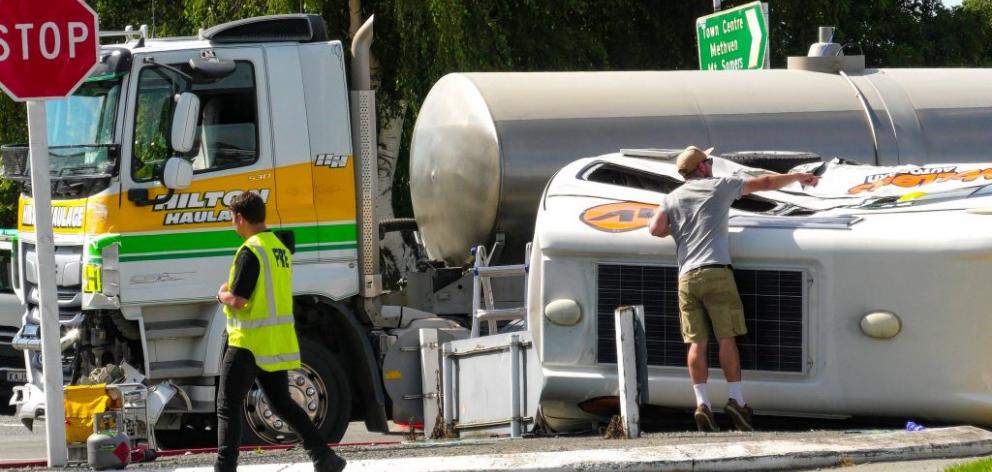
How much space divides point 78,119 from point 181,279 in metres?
1.22

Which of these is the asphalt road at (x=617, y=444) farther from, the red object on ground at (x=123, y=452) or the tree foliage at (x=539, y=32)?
the tree foliage at (x=539, y=32)

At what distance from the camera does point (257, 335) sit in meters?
6.96

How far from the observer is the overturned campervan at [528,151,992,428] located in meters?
7.05

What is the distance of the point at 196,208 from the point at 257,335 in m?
2.23

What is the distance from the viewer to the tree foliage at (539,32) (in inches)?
651

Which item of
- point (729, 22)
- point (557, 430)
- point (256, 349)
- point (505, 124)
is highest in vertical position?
point (729, 22)

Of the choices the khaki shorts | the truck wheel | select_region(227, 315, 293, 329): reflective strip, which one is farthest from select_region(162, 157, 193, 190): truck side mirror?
the khaki shorts

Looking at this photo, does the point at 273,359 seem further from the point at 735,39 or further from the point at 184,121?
the point at 735,39

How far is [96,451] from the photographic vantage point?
7.17 m

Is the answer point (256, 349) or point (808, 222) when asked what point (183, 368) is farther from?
point (808, 222)

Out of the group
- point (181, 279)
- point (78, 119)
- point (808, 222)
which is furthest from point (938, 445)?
point (78, 119)

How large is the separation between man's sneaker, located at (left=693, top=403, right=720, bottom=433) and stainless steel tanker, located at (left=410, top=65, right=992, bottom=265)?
247 centimetres

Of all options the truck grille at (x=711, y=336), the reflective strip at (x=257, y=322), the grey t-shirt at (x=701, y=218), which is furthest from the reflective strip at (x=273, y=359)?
the grey t-shirt at (x=701, y=218)

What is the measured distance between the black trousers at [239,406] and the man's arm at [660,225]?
201cm
